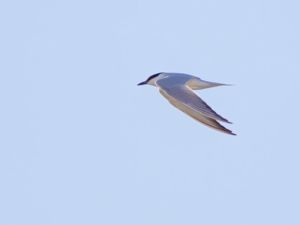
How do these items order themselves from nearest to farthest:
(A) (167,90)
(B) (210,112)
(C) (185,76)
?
(B) (210,112)
(A) (167,90)
(C) (185,76)

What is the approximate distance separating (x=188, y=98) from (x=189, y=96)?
116 mm

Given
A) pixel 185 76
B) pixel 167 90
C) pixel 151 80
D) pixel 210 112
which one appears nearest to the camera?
pixel 210 112

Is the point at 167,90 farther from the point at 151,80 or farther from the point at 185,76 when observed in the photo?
the point at 151,80

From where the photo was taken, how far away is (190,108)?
15.0m

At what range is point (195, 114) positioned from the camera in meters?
15.5

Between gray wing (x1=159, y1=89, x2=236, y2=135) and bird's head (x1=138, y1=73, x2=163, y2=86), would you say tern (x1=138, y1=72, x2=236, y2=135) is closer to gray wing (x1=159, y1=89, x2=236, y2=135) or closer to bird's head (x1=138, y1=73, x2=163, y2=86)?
gray wing (x1=159, y1=89, x2=236, y2=135)

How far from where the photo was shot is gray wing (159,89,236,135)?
15.0 metres

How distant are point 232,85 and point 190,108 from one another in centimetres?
75

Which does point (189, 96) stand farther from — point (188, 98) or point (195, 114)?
point (195, 114)

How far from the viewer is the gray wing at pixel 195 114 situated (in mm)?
15047

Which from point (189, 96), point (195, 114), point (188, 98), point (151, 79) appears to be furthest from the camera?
point (151, 79)

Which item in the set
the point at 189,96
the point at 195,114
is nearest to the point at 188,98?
the point at 189,96

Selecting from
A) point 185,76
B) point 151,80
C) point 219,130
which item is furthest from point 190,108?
point 151,80

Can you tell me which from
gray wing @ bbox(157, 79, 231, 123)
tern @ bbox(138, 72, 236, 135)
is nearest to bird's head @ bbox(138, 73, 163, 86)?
tern @ bbox(138, 72, 236, 135)
